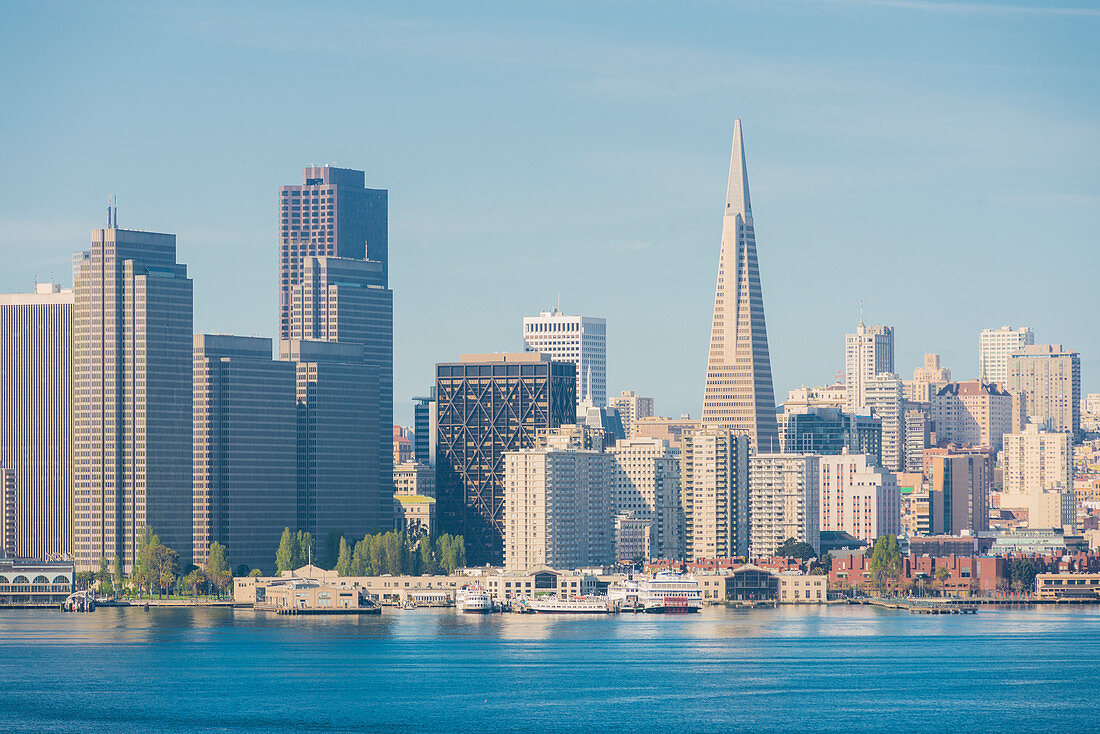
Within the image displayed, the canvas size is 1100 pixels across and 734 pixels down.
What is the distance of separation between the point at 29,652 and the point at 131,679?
28.2 meters

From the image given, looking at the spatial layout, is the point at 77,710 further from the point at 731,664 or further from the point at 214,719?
the point at 731,664

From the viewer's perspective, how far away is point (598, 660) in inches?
7539

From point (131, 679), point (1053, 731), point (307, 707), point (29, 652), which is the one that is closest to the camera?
point (1053, 731)

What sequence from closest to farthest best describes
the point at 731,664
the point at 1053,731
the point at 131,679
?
the point at 1053,731
the point at 131,679
the point at 731,664

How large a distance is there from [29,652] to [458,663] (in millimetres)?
39014

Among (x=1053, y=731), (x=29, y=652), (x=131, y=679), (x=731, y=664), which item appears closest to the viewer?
(x=1053, y=731)

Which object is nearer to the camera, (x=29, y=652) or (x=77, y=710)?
(x=77, y=710)

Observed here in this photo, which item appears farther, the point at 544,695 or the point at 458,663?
the point at 458,663

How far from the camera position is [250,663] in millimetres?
188125

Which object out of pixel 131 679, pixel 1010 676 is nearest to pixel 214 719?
pixel 131 679

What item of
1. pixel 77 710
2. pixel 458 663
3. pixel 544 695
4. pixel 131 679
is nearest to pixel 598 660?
pixel 458 663

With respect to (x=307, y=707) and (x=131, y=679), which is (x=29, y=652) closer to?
(x=131, y=679)

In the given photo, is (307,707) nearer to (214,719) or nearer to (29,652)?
(214,719)

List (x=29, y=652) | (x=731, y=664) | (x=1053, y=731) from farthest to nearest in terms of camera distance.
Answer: (x=29, y=652) < (x=731, y=664) < (x=1053, y=731)
